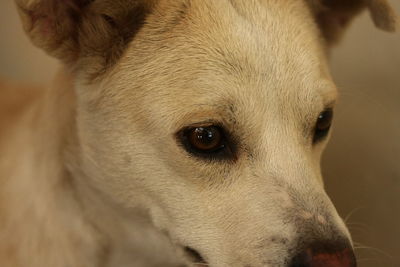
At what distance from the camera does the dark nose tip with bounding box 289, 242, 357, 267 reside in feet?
3.45

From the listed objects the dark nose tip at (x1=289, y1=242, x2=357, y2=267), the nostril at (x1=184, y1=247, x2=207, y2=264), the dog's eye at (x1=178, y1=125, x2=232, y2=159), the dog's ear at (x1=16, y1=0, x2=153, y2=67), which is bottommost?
the nostril at (x1=184, y1=247, x2=207, y2=264)

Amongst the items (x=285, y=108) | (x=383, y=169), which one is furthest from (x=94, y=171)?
(x=383, y=169)

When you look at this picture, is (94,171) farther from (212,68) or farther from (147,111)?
(212,68)

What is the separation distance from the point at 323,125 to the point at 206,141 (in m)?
0.32

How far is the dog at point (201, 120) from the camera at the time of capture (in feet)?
3.69

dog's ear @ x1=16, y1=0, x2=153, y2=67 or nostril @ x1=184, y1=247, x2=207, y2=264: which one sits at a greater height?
dog's ear @ x1=16, y1=0, x2=153, y2=67

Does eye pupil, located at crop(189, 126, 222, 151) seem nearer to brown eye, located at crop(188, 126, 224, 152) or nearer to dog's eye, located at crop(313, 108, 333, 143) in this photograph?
brown eye, located at crop(188, 126, 224, 152)

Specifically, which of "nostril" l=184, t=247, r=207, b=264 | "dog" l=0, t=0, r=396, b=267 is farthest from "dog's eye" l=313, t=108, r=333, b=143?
"nostril" l=184, t=247, r=207, b=264

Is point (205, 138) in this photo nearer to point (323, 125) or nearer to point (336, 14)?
point (323, 125)

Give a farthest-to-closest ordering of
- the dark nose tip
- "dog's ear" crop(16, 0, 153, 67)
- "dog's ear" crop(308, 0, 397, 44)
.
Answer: "dog's ear" crop(308, 0, 397, 44) < "dog's ear" crop(16, 0, 153, 67) < the dark nose tip

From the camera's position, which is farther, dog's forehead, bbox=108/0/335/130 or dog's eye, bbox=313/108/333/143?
dog's eye, bbox=313/108/333/143

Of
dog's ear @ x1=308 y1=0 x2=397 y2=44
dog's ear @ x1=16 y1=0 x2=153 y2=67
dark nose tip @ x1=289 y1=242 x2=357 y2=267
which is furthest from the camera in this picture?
dog's ear @ x1=308 y1=0 x2=397 y2=44

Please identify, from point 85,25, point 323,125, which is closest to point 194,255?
point 323,125

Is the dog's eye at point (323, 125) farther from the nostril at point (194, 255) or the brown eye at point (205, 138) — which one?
the nostril at point (194, 255)
